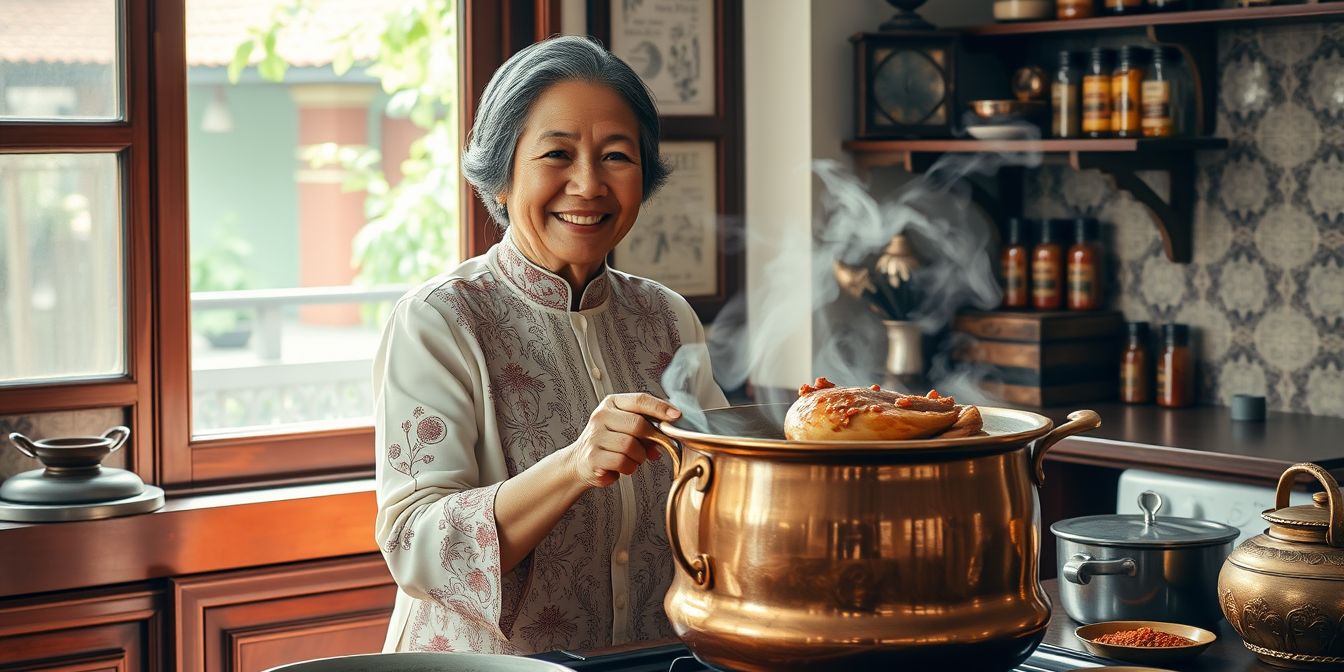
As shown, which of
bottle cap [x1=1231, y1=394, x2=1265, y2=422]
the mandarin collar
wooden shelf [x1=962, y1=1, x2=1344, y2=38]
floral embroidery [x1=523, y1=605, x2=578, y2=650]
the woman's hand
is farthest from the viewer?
bottle cap [x1=1231, y1=394, x2=1265, y2=422]

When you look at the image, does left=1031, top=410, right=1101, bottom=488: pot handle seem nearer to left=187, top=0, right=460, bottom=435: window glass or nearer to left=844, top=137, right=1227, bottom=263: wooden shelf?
left=844, top=137, right=1227, bottom=263: wooden shelf

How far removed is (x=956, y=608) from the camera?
108 centimetres

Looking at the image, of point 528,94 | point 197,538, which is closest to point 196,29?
point 197,538

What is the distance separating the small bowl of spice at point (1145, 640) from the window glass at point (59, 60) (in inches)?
80.4

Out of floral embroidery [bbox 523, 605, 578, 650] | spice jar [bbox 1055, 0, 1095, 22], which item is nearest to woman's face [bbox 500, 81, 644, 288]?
floral embroidery [bbox 523, 605, 578, 650]

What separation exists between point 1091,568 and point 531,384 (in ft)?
2.30

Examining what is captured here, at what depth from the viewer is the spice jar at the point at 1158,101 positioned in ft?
10.1

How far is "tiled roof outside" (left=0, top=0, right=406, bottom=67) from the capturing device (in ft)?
8.66

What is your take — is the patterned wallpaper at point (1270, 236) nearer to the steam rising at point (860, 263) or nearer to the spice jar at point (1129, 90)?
the spice jar at point (1129, 90)

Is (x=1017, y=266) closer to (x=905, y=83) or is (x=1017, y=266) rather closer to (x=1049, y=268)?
(x=1049, y=268)

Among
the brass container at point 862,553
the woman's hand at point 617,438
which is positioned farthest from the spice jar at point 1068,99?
the brass container at point 862,553

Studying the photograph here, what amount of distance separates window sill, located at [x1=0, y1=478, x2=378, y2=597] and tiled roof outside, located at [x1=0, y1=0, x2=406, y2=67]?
82 cm

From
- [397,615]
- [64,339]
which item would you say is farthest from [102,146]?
[397,615]

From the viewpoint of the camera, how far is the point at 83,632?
2.58m
